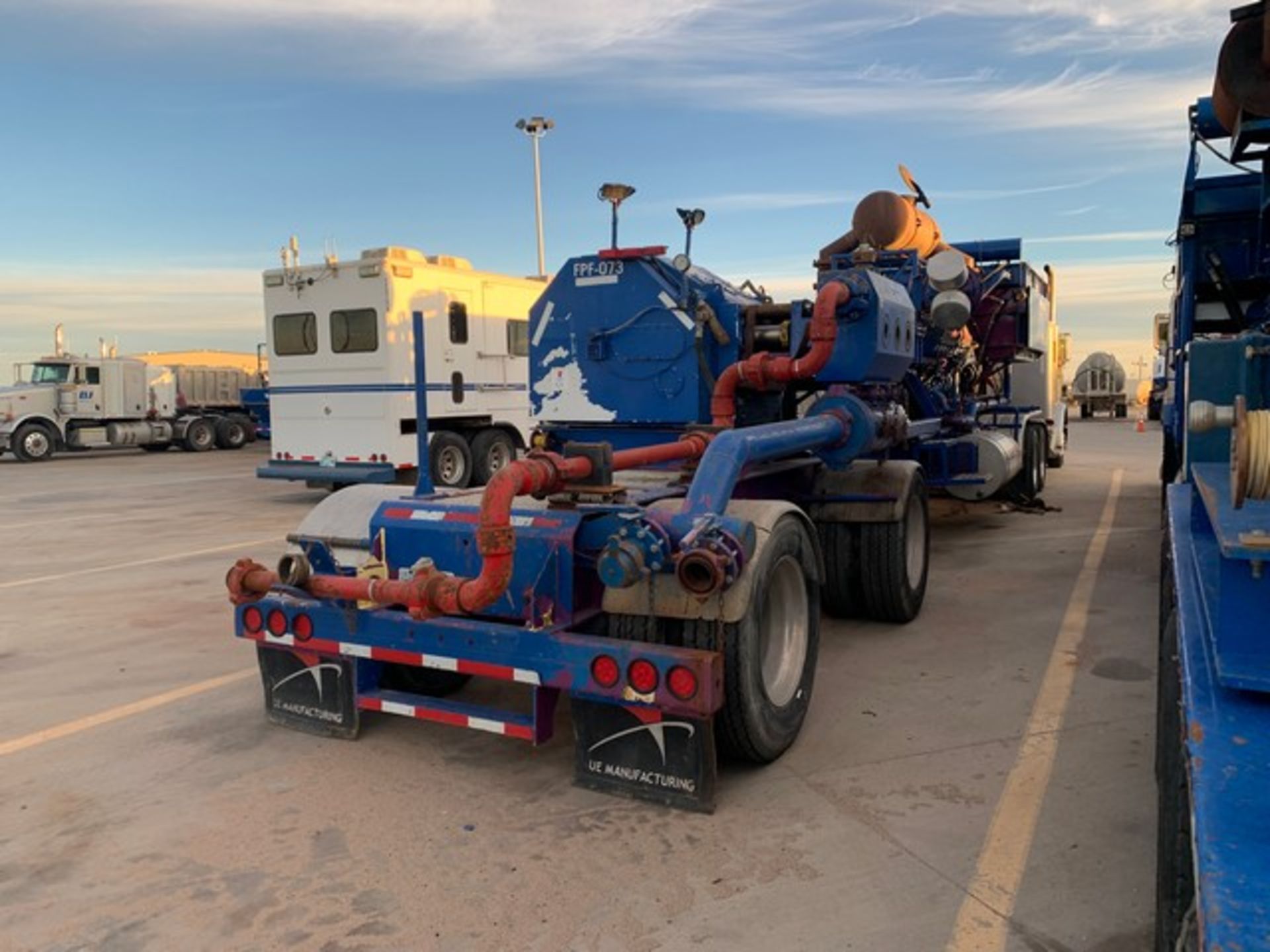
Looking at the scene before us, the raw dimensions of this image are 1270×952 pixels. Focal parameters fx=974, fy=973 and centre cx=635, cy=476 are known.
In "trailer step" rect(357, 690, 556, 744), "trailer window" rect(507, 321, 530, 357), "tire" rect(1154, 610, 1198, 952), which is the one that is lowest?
"trailer step" rect(357, 690, 556, 744)

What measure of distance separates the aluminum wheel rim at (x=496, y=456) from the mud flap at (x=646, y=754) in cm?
1248

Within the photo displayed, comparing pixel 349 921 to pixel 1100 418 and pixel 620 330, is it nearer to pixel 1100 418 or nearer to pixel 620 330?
pixel 620 330

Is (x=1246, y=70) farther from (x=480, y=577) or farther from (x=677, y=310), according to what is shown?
(x=677, y=310)

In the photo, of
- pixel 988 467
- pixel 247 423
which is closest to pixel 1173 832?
pixel 988 467

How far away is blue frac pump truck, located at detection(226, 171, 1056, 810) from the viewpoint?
376 centimetres

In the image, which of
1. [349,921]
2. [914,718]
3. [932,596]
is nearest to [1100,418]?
[932,596]

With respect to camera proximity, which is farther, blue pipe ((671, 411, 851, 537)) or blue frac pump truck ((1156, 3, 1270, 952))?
blue pipe ((671, 411, 851, 537))

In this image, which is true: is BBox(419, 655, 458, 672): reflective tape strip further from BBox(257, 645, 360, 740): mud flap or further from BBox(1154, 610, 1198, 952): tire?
BBox(1154, 610, 1198, 952): tire

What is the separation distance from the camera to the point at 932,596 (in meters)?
7.60

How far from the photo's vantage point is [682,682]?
358cm

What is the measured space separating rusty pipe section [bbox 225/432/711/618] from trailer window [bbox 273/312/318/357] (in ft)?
36.2

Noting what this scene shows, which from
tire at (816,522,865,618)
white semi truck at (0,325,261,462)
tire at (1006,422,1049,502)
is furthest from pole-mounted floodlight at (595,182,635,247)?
white semi truck at (0,325,261,462)

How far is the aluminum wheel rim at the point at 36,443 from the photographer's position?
85.7ft

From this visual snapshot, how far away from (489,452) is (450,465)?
0.92 m
